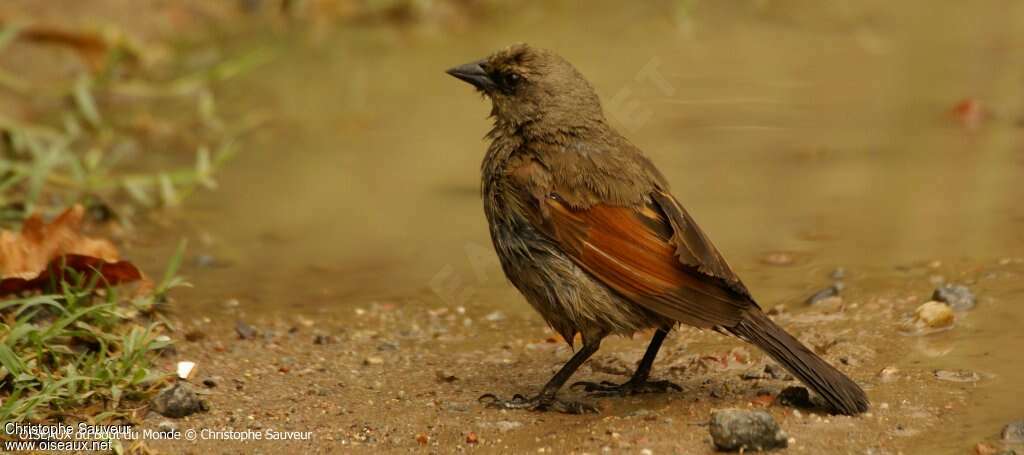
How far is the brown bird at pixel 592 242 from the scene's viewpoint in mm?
4422

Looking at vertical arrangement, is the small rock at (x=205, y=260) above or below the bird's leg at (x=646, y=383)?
above

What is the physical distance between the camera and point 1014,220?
6172 mm

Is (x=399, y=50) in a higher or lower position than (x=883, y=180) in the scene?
higher

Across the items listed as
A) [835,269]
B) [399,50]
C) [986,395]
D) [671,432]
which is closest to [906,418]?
[986,395]

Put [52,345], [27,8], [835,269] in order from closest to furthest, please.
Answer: [52,345]
[835,269]
[27,8]

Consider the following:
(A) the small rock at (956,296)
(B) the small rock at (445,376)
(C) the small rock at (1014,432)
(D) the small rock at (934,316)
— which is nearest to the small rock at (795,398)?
(C) the small rock at (1014,432)

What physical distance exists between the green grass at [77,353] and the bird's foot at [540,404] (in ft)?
3.77

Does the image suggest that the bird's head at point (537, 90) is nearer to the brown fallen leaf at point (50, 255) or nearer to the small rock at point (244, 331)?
the small rock at point (244, 331)

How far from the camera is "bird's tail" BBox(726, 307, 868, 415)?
→ 4.24 metres

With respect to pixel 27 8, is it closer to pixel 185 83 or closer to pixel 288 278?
pixel 185 83

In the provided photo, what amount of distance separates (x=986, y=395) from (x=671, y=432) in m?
1.06

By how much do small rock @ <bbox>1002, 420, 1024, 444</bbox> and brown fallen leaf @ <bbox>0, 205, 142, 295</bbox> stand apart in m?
3.13

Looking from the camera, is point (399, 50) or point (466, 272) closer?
point (466, 272)

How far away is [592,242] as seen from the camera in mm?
4590
